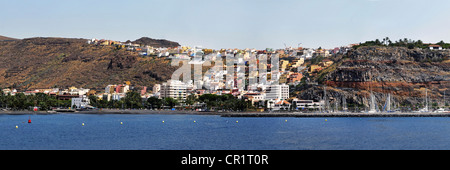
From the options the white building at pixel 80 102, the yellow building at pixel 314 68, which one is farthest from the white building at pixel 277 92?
the white building at pixel 80 102

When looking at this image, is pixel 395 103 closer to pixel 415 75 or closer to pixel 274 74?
pixel 415 75

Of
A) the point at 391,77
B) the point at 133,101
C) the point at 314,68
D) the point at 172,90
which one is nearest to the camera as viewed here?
the point at 391,77

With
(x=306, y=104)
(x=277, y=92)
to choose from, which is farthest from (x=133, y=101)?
(x=306, y=104)

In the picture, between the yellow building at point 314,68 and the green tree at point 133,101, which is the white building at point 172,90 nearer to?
the green tree at point 133,101

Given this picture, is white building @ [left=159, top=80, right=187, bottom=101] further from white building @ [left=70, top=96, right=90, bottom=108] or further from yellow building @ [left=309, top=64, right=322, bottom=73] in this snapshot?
yellow building @ [left=309, top=64, right=322, bottom=73]

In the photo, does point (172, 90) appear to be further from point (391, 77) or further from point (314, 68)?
point (391, 77)
